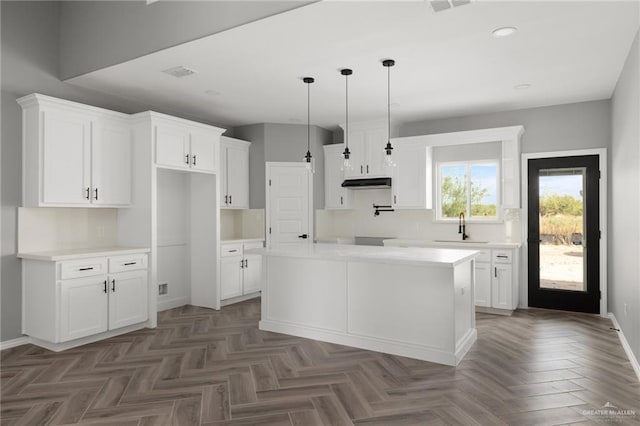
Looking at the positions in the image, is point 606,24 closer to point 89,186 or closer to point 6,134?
point 89,186

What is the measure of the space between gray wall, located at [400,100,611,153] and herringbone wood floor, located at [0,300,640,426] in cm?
243

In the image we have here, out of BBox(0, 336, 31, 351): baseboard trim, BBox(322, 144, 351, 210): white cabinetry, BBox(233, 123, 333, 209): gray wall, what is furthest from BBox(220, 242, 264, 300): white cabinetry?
BBox(0, 336, 31, 351): baseboard trim

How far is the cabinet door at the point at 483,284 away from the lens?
5.45 meters

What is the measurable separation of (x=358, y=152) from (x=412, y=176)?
0.95 metres

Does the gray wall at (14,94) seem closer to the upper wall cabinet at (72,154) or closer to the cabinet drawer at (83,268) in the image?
the upper wall cabinet at (72,154)

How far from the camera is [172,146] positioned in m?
5.05

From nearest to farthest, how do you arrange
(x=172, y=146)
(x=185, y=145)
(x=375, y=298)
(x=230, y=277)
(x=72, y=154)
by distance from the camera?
(x=375, y=298), (x=72, y=154), (x=172, y=146), (x=185, y=145), (x=230, y=277)

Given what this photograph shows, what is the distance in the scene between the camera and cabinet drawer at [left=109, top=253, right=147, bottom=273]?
4445 millimetres

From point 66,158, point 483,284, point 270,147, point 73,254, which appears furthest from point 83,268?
point 483,284

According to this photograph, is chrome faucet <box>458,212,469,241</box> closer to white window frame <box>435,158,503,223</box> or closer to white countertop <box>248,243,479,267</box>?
white window frame <box>435,158,503,223</box>

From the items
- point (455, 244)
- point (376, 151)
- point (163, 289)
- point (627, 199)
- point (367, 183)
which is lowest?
point (163, 289)

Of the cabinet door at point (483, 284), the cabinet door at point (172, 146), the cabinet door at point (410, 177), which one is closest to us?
the cabinet door at point (172, 146)

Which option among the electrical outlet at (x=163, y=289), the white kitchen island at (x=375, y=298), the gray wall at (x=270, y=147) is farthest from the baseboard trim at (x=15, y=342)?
the gray wall at (x=270, y=147)

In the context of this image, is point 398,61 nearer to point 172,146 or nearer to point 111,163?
point 172,146
